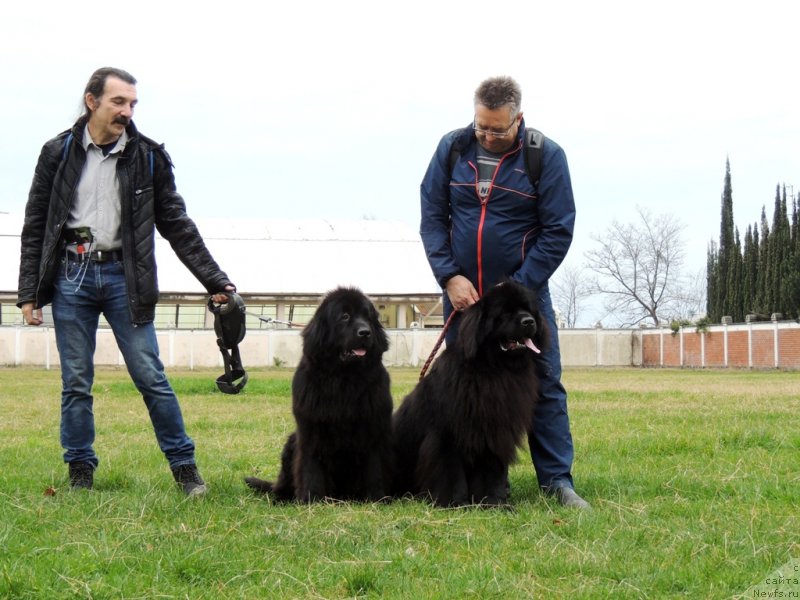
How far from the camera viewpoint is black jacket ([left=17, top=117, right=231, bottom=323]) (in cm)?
570

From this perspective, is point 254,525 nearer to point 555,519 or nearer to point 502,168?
point 555,519

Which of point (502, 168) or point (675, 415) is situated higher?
point (502, 168)

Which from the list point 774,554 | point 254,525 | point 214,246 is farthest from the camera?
point 214,246

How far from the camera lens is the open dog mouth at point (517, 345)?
5.49 metres

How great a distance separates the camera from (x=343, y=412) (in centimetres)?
577

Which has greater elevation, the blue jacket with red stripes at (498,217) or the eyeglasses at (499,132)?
the eyeglasses at (499,132)

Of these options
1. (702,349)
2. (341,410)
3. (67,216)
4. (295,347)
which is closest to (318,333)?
(341,410)

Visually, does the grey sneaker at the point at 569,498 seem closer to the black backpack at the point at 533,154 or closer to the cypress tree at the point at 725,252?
the black backpack at the point at 533,154

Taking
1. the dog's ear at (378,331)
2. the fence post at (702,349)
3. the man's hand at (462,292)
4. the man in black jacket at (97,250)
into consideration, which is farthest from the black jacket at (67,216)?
the fence post at (702,349)

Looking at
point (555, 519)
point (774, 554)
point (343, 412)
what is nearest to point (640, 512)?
point (555, 519)

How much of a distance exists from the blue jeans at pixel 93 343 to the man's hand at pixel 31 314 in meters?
0.14

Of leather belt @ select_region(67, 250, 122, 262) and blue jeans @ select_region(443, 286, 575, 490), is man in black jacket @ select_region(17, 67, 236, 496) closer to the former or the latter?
leather belt @ select_region(67, 250, 122, 262)

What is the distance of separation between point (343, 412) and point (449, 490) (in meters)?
0.81

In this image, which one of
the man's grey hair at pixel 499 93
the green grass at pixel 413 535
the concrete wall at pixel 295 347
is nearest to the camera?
the green grass at pixel 413 535
